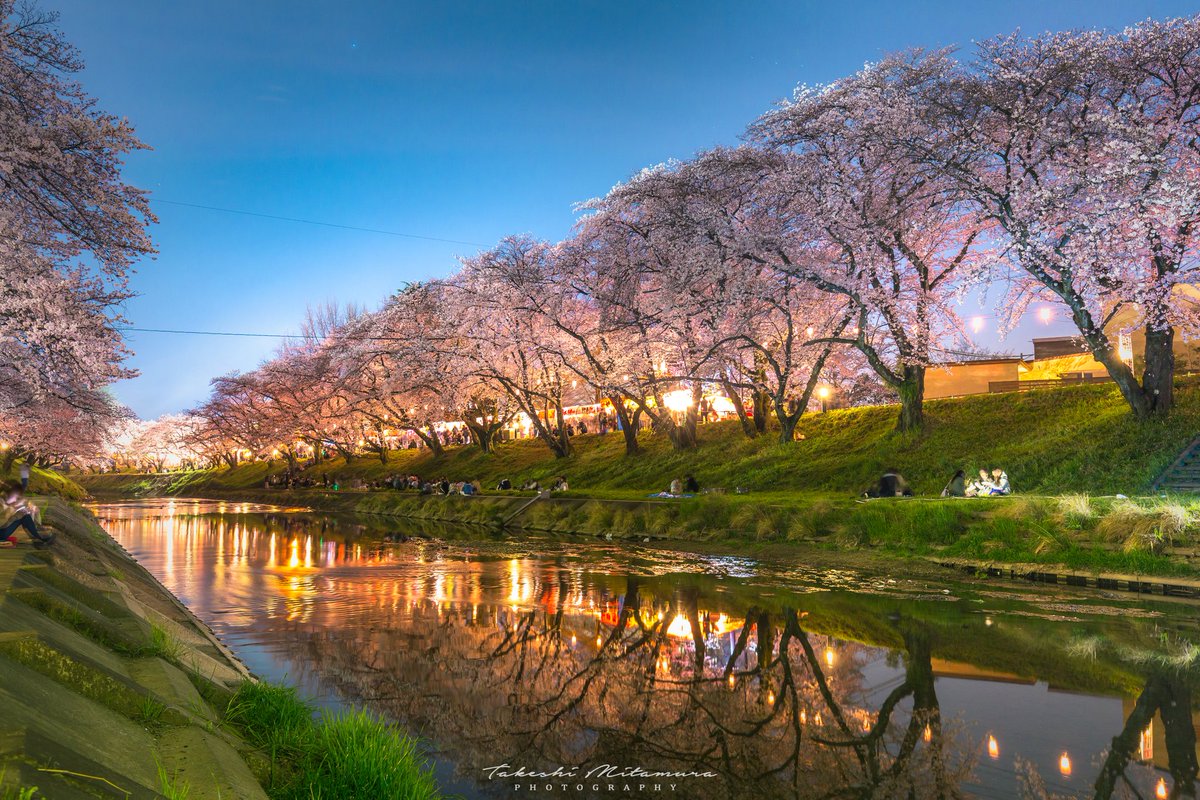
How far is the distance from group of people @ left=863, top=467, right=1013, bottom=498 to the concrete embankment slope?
20.0 meters

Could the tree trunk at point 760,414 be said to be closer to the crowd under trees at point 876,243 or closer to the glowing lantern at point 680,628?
the crowd under trees at point 876,243

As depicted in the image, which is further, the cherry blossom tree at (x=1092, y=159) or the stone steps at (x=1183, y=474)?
the cherry blossom tree at (x=1092, y=159)

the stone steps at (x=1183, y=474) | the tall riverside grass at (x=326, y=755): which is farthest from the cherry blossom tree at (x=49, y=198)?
the stone steps at (x=1183, y=474)

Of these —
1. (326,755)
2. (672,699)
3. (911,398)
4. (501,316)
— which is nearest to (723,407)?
(501,316)

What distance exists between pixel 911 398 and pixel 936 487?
17.2 feet

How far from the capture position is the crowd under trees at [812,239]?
1606 cm

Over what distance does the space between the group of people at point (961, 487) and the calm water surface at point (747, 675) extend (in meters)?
5.84

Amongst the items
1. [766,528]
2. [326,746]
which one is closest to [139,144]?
[326,746]

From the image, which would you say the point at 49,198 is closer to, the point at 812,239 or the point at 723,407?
the point at 812,239

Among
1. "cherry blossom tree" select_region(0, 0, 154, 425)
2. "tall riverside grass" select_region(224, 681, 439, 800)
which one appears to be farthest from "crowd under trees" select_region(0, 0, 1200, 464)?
"tall riverside grass" select_region(224, 681, 439, 800)

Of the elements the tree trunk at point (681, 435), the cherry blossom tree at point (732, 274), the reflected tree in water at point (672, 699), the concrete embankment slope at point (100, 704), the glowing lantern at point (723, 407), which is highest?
the cherry blossom tree at point (732, 274)

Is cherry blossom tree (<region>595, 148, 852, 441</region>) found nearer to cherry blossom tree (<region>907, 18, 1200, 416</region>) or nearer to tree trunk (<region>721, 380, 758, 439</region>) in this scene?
tree trunk (<region>721, 380, 758, 439</region>)

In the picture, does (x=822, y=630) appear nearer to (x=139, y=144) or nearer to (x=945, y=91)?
(x=139, y=144)

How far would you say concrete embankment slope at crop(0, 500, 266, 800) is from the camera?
10.2 feet
